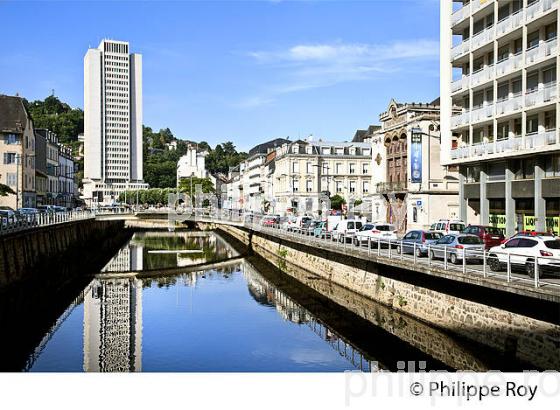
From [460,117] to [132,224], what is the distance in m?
106

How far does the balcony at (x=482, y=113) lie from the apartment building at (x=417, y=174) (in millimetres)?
10187

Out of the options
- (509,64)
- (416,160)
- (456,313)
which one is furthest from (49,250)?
(456,313)

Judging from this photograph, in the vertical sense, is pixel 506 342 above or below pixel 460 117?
below

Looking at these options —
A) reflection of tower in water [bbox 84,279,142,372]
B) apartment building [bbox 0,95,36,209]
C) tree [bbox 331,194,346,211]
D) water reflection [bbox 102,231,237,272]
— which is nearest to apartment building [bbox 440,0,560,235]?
reflection of tower in water [bbox 84,279,142,372]

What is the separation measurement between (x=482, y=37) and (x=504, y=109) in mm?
5683

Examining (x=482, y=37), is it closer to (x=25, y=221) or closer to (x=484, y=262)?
(x=484, y=262)

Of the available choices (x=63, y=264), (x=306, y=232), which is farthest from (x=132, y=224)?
(x=306, y=232)

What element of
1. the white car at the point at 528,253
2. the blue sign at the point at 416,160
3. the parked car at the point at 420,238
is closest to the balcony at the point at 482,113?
the parked car at the point at 420,238

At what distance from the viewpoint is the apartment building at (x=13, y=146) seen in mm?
78688

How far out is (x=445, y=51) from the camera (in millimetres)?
51125

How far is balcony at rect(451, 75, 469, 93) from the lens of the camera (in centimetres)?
4844

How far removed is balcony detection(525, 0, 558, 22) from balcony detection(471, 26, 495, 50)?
14.3ft

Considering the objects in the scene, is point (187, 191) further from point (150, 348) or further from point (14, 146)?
point (150, 348)

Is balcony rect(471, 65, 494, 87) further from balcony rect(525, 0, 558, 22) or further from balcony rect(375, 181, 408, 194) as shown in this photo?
balcony rect(375, 181, 408, 194)
